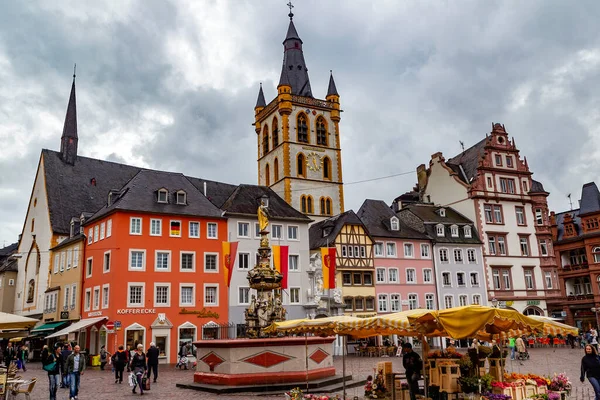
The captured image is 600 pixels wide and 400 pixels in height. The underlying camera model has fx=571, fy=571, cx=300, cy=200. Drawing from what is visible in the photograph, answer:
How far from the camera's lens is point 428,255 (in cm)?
5162

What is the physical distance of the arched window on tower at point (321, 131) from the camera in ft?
226

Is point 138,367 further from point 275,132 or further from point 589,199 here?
point 275,132

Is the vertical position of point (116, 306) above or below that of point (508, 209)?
below

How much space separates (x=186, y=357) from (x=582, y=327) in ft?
130

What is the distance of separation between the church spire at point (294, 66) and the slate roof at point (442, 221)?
23138 mm

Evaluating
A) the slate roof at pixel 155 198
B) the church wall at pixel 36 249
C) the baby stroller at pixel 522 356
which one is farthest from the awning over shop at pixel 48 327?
the baby stroller at pixel 522 356

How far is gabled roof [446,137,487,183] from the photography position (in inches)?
2228

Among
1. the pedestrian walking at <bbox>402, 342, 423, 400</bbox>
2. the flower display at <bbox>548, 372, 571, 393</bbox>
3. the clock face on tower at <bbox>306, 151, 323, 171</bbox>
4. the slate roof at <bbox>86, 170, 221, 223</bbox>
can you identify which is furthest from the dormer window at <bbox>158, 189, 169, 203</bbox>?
the flower display at <bbox>548, 372, 571, 393</bbox>

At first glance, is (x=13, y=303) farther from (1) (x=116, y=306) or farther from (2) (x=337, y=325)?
(2) (x=337, y=325)

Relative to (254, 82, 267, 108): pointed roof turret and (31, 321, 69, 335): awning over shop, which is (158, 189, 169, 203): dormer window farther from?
(254, 82, 267, 108): pointed roof turret

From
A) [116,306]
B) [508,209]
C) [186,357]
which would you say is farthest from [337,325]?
[508,209]

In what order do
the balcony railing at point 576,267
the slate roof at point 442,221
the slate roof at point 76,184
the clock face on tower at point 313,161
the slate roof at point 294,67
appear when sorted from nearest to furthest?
the slate roof at point 76,184 < the slate roof at point 442,221 < the balcony railing at point 576,267 < the clock face on tower at point 313,161 < the slate roof at point 294,67

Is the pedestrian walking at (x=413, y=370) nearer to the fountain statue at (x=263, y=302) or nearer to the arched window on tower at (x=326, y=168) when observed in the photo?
the fountain statue at (x=263, y=302)

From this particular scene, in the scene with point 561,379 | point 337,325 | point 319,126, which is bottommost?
point 561,379
